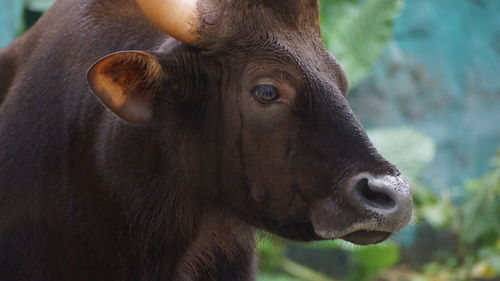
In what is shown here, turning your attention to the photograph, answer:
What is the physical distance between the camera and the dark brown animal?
3.80 meters

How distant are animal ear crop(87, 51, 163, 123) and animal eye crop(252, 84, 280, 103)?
0.41 m

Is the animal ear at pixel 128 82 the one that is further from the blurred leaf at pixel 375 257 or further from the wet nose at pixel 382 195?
Result: the blurred leaf at pixel 375 257

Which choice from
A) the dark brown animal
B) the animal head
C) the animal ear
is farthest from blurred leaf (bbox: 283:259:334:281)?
the animal ear

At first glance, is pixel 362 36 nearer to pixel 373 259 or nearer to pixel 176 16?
pixel 373 259

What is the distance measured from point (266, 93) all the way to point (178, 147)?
0.49 meters

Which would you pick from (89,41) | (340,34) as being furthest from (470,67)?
(89,41)

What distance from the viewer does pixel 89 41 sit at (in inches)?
176

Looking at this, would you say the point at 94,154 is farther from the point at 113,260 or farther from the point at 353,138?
the point at 353,138

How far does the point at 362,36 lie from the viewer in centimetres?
897

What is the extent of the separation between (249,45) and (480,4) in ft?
26.8

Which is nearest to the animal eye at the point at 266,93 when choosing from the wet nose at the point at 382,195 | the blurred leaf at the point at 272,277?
the wet nose at the point at 382,195

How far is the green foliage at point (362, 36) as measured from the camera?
880 centimetres

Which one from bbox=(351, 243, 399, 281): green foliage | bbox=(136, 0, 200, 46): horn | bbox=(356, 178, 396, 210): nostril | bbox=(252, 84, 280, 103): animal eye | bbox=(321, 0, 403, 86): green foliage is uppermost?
bbox=(321, 0, 403, 86): green foliage

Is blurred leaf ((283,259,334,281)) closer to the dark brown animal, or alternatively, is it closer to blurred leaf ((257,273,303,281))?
blurred leaf ((257,273,303,281))
